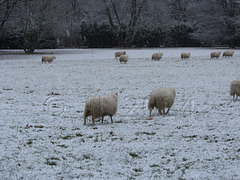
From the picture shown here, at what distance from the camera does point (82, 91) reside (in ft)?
42.2

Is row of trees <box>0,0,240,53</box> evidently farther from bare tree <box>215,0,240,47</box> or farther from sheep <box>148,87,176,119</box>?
sheep <box>148,87,176,119</box>

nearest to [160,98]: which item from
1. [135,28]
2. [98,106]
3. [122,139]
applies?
[98,106]

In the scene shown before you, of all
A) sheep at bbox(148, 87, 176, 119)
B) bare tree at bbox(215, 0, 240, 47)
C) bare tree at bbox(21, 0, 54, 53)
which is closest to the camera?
sheep at bbox(148, 87, 176, 119)

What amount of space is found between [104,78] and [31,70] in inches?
248

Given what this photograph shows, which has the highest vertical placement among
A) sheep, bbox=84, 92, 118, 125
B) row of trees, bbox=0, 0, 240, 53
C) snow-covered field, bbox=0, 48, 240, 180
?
row of trees, bbox=0, 0, 240, 53

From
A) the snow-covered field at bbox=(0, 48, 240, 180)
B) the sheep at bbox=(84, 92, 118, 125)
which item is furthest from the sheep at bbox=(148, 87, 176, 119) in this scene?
the sheep at bbox=(84, 92, 118, 125)

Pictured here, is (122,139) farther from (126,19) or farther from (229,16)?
(126,19)

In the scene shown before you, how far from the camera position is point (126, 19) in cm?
4944

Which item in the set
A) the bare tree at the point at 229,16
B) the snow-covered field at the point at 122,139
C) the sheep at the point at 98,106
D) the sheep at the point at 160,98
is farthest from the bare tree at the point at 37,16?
the sheep at the point at 98,106

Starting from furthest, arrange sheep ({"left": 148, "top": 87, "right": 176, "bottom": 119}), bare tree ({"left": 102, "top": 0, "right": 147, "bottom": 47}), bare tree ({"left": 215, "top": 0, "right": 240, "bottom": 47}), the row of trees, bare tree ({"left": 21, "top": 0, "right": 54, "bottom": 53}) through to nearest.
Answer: bare tree ({"left": 102, "top": 0, "right": 147, "bottom": 47}) < the row of trees < bare tree ({"left": 215, "top": 0, "right": 240, "bottom": 47}) < bare tree ({"left": 21, "top": 0, "right": 54, "bottom": 53}) < sheep ({"left": 148, "top": 87, "right": 176, "bottom": 119})

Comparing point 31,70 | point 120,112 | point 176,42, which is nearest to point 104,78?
point 31,70

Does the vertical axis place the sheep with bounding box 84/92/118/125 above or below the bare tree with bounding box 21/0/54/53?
below

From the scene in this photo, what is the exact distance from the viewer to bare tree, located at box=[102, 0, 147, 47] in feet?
143

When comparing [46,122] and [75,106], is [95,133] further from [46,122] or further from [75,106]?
[75,106]
